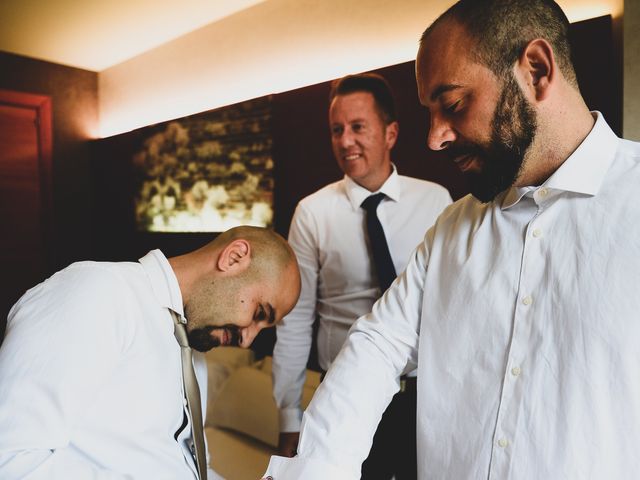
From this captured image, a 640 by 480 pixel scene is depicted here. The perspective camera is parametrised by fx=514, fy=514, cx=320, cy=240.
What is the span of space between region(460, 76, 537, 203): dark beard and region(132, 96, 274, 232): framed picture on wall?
2.89 meters

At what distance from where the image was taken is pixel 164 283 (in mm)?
1362

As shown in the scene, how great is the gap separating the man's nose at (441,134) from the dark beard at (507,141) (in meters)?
0.04

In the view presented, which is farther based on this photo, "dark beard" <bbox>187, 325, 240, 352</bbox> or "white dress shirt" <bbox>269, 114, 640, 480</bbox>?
"dark beard" <bbox>187, 325, 240, 352</bbox>

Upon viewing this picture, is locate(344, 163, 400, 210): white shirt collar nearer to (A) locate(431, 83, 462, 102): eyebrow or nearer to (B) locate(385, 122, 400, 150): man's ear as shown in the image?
(B) locate(385, 122, 400, 150): man's ear

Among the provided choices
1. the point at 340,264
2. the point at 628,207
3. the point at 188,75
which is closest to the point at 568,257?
the point at 628,207

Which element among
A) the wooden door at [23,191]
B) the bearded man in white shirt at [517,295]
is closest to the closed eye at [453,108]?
the bearded man in white shirt at [517,295]

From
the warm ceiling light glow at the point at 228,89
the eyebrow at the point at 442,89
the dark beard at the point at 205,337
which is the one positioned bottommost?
the dark beard at the point at 205,337

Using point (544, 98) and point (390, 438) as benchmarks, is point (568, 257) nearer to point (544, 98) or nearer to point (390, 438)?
point (544, 98)

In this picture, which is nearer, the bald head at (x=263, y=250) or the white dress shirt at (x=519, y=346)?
the white dress shirt at (x=519, y=346)

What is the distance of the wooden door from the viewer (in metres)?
5.23

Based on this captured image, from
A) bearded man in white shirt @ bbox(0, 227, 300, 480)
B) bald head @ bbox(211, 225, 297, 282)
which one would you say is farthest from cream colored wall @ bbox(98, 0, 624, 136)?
bearded man in white shirt @ bbox(0, 227, 300, 480)

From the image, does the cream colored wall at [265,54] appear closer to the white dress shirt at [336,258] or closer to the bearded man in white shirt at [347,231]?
the bearded man in white shirt at [347,231]

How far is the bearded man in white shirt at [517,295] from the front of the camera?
0.86 meters

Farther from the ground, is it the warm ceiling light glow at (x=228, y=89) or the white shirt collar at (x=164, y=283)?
the warm ceiling light glow at (x=228, y=89)
